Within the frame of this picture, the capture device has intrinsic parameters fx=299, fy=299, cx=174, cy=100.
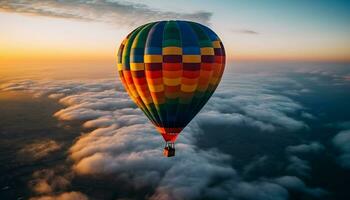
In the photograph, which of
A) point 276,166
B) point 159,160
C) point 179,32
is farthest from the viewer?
point 276,166

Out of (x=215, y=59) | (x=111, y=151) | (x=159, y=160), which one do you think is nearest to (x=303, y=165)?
(x=159, y=160)

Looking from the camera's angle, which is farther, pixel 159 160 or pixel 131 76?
pixel 159 160

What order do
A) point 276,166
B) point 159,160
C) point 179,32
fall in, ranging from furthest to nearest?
point 276,166, point 159,160, point 179,32

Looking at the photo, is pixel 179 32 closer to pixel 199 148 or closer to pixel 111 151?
pixel 111 151

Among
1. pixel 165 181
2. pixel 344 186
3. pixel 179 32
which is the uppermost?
pixel 179 32
